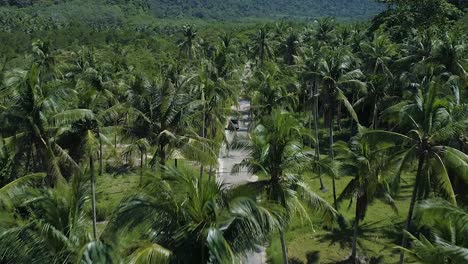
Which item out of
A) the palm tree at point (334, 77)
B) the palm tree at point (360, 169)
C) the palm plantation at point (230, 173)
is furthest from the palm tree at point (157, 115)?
the palm tree at point (334, 77)

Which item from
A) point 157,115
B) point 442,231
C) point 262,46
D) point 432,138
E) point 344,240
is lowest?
point 344,240

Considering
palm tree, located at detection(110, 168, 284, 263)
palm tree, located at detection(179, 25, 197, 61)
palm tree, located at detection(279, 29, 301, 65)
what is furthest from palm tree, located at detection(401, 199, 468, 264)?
palm tree, located at detection(179, 25, 197, 61)

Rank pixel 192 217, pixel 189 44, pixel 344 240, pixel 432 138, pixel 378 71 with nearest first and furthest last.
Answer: pixel 192 217 < pixel 432 138 < pixel 344 240 < pixel 378 71 < pixel 189 44

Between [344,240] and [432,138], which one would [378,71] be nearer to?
[344,240]

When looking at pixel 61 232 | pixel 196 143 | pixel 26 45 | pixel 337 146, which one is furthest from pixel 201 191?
pixel 26 45

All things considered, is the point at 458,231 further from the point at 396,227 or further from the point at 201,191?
the point at 396,227

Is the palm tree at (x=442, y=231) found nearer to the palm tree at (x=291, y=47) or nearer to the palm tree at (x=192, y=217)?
the palm tree at (x=192, y=217)

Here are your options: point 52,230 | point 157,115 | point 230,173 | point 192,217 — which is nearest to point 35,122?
point 157,115
